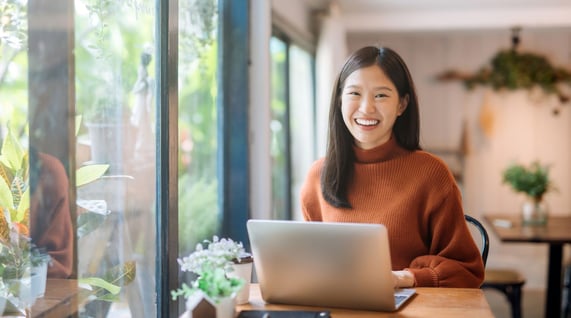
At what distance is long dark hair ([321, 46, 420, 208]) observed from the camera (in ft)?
6.17

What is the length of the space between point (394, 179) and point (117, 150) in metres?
0.77

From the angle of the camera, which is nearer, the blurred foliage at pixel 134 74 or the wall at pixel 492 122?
the blurred foliage at pixel 134 74

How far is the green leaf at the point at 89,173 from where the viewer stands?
1.70 meters

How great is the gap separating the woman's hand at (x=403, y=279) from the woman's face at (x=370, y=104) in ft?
1.23

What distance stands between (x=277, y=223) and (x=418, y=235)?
0.51 metres

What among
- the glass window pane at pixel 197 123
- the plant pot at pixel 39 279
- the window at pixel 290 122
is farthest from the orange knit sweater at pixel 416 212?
the window at pixel 290 122

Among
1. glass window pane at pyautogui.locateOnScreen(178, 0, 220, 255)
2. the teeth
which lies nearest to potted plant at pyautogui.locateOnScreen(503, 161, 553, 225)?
glass window pane at pyautogui.locateOnScreen(178, 0, 220, 255)

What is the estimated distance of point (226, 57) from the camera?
325cm

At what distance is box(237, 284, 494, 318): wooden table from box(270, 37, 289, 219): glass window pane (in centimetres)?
260

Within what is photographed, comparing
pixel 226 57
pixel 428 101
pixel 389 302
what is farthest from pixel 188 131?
pixel 428 101

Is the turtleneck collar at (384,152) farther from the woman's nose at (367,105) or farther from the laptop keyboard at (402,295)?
the laptop keyboard at (402,295)

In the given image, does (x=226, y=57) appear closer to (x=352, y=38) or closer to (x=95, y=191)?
(x=95, y=191)

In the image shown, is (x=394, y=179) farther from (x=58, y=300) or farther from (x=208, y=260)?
(x=58, y=300)

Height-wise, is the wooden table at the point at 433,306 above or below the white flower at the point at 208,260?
below
